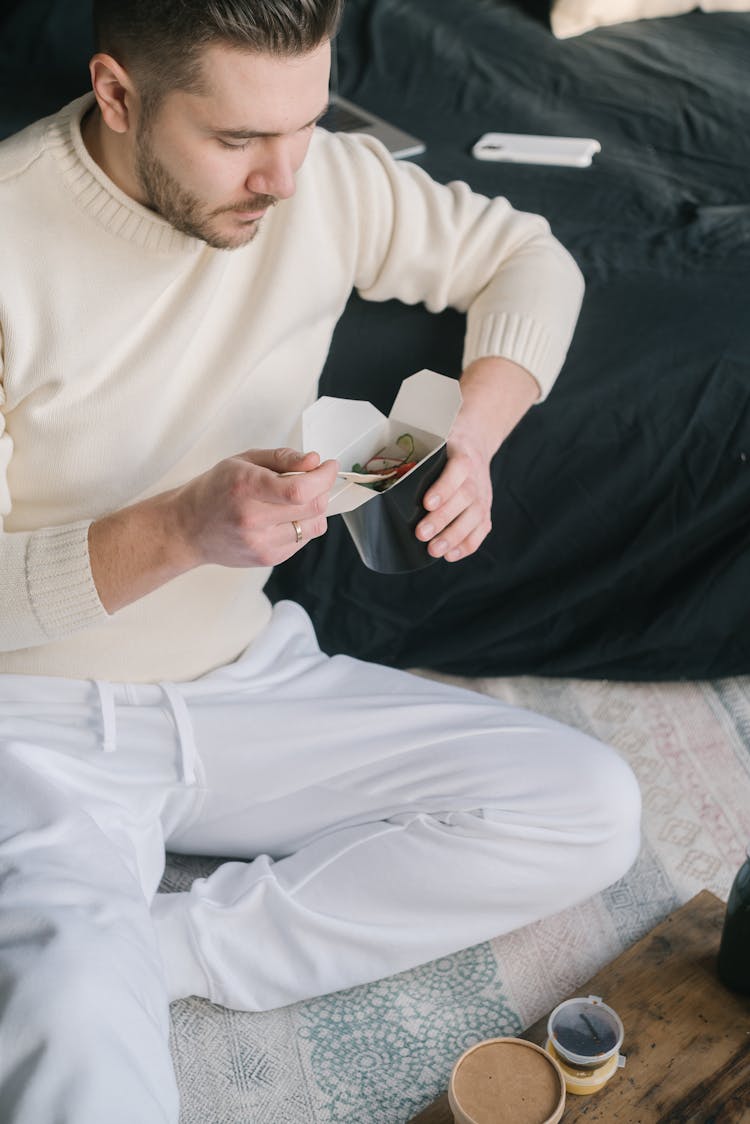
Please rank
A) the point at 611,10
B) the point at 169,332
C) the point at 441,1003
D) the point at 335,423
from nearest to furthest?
the point at 335,423 → the point at 169,332 → the point at 441,1003 → the point at 611,10

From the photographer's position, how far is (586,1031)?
4.20 ft

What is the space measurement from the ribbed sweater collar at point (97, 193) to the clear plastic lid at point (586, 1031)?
0.90m

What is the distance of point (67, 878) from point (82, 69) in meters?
2.05

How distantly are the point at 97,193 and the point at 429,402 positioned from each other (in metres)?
0.41

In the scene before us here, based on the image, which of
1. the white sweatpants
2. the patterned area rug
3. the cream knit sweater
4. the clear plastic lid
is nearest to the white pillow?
the cream knit sweater

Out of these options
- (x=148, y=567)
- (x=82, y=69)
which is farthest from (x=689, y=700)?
(x=82, y=69)

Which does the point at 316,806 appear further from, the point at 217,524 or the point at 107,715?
the point at 217,524

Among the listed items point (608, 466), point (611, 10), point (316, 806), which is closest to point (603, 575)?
point (608, 466)

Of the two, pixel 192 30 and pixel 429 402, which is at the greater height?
pixel 192 30

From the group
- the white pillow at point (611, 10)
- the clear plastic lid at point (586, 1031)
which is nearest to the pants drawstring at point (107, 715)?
the clear plastic lid at point (586, 1031)

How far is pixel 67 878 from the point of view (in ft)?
3.89

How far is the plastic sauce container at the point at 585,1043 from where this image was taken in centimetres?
124

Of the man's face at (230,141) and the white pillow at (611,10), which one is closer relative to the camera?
the man's face at (230,141)

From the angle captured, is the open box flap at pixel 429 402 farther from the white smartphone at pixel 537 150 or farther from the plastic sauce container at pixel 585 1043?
the white smartphone at pixel 537 150
